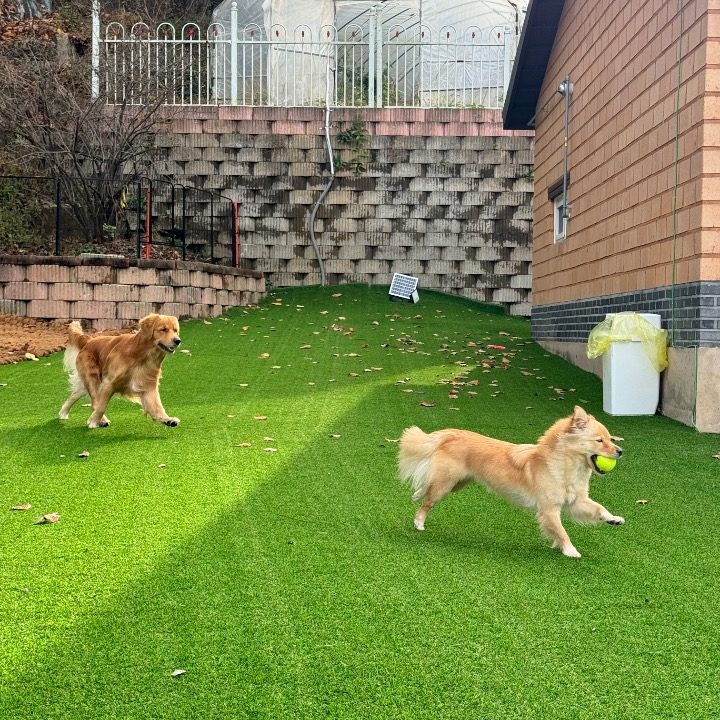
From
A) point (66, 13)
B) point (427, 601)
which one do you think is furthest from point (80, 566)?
point (66, 13)

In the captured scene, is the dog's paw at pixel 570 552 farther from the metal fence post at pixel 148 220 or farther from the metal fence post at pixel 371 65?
the metal fence post at pixel 371 65

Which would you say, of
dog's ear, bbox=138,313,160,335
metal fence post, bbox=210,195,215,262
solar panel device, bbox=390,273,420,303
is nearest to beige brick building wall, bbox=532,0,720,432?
solar panel device, bbox=390,273,420,303

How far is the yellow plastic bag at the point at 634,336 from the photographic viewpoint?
741 cm

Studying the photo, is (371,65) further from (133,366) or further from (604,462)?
(604,462)

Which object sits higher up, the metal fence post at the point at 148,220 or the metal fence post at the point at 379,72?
the metal fence post at the point at 379,72

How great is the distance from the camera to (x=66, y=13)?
62.4 feet

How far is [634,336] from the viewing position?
745 centimetres

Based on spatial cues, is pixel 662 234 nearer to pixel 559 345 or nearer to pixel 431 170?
pixel 559 345

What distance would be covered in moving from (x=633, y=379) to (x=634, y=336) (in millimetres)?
407

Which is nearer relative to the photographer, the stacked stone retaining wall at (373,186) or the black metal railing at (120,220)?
the black metal railing at (120,220)

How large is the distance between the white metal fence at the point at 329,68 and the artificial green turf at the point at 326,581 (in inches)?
397

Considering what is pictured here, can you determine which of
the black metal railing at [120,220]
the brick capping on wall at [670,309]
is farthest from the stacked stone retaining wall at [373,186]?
the brick capping on wall at [670,309]

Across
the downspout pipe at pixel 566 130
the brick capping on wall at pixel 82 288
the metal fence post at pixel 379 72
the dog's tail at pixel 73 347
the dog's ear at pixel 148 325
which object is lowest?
the dog's tail at pixel 73 347

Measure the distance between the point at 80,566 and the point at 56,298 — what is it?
8.81 metres
